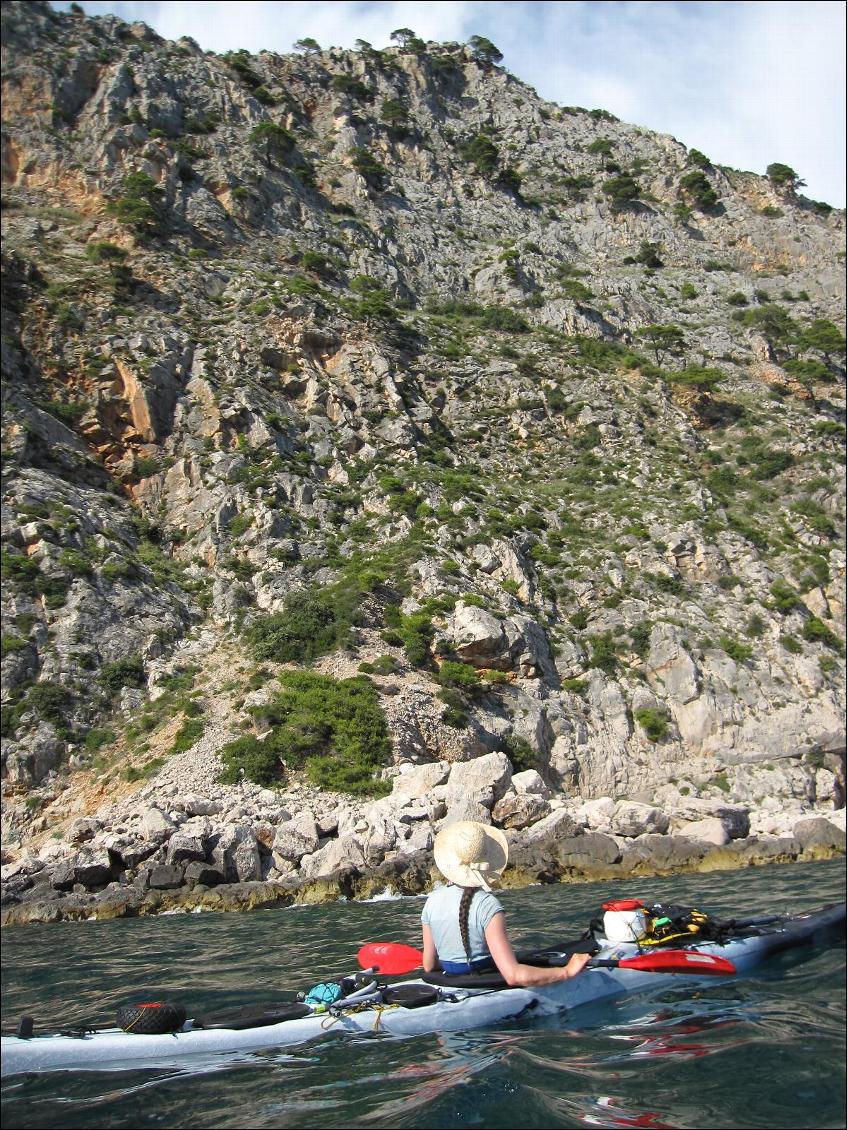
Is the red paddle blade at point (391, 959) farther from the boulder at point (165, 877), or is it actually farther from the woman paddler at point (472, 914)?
the boulder at point (165, 877)

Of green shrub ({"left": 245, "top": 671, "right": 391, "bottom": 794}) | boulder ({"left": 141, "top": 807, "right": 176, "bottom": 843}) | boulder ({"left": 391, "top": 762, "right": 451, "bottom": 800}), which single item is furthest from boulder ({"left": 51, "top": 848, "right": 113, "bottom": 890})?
boulder ({"left": 391, "top": 762, "right": 451, "bottom": 800})

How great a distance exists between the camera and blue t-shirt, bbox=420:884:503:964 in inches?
223

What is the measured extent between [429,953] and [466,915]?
0.71 meters

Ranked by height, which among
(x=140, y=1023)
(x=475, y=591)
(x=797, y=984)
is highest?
(x=475, y=591)

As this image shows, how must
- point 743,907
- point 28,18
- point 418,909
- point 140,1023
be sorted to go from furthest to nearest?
point 28,18 → point 418,909 → point 743,907 → point 140,1023

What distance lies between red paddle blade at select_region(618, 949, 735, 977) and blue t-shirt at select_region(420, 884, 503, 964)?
1.98m

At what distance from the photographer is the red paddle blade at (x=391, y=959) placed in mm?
6918

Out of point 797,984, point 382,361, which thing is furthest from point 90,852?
point 382,361

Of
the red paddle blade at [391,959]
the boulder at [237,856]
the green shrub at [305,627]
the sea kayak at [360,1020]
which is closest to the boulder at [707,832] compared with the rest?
the boulder at [237,856]

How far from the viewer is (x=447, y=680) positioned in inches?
1091

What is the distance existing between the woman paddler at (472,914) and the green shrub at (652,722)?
2357 cm

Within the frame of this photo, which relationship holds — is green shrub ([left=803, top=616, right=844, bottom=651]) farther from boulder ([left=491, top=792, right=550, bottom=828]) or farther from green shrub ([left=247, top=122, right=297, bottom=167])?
green shrub ([left=247, top=122, right=297, bottom=167])

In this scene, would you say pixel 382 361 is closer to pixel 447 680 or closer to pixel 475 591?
pixel 475 591

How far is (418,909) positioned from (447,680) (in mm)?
13336
